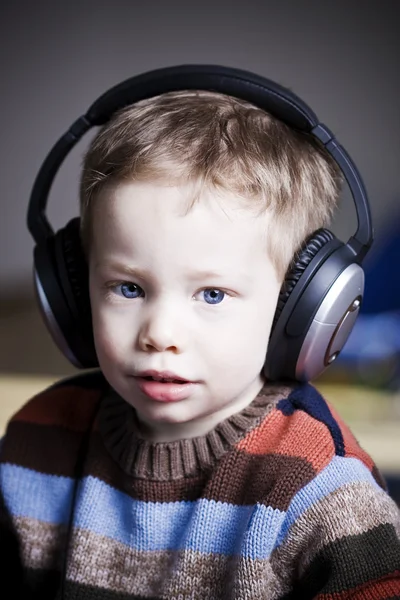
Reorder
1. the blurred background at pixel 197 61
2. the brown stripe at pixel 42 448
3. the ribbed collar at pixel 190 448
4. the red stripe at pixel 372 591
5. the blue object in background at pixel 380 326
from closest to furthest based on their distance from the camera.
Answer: the red stripe at pixel 372 591
the ribbed collar at pixel 190 448
the brown stripe at pixel 42 448
the blue object in background at pixel 380 326
the blurred background at pixel 197 61

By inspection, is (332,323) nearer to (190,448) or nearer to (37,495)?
(190,448)

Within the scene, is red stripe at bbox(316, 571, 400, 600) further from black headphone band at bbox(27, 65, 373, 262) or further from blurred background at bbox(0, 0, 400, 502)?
blurred background at bbox(0, 0, 400, 502)

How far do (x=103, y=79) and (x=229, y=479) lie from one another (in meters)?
1.47

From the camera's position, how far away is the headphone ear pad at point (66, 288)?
1029 mm

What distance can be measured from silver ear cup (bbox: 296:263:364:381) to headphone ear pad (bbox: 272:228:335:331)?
1.5 inches

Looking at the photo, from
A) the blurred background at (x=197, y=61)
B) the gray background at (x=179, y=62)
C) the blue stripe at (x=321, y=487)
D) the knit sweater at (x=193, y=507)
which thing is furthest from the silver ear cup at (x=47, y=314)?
the gray background at (x=179, y=62)

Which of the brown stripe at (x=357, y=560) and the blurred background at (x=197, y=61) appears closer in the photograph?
the brown stripe at (x=357, y=560)

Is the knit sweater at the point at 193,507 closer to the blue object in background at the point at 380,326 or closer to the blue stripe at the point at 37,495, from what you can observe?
the blue stripe at the point at 37,495

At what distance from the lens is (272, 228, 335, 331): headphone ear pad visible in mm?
954

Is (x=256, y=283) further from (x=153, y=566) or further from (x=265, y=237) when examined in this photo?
(x=153, y=566)

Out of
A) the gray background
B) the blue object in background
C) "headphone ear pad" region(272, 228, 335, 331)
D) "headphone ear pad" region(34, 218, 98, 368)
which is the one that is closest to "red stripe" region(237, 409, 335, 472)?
"headphone ear pad" region(272, 228, 335, 331)

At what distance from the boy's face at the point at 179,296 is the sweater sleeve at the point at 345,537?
0.47 ft

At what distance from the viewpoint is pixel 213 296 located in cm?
92

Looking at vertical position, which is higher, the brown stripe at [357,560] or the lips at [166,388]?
the lips at [166,388]
